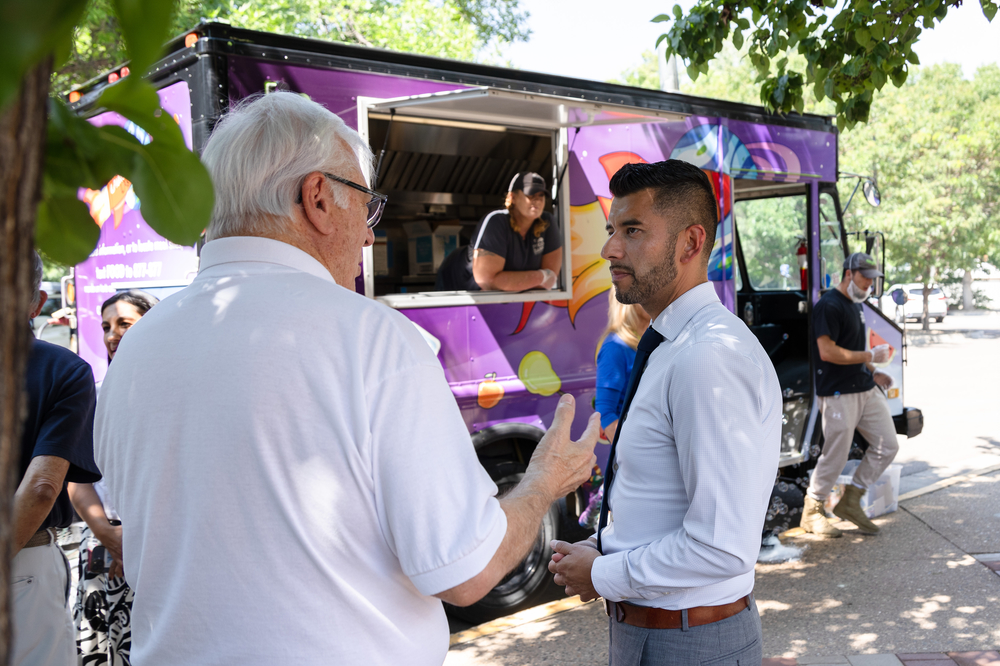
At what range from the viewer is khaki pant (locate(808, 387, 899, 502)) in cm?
594

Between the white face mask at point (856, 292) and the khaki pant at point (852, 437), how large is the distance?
0.71 meters

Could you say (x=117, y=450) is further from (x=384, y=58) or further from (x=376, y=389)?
(x=384, y=58)

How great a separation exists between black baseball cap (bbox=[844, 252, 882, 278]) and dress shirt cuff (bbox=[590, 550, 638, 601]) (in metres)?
4.85

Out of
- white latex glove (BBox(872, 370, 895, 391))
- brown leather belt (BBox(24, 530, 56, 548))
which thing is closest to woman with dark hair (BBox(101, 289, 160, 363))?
brown leather belt (BBox(24, 530, 56, 548))

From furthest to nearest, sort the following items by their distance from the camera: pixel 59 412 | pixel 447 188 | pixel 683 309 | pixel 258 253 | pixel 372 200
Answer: pixel 447 188 < pixel 59 412 < pixel 683 309 < pixel 372 200 < pixel 258 253

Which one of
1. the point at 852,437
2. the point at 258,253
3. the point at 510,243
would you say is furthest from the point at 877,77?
the point at 258,253

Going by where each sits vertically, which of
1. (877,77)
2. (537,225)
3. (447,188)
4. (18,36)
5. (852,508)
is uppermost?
(877,77)

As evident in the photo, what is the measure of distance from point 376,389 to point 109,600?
2524mm

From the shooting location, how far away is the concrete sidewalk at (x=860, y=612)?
→ 13.4 ft

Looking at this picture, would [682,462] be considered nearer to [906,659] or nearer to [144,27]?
[144,27]

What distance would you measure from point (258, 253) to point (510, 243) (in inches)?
132

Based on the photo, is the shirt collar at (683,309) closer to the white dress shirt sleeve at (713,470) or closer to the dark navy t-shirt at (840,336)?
the white dress shirt sleeve at (713,470)

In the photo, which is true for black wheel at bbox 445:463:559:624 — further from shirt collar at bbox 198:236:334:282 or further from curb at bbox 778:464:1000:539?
shirt collar at bbox 198:236:334:282

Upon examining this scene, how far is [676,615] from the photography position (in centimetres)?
185
